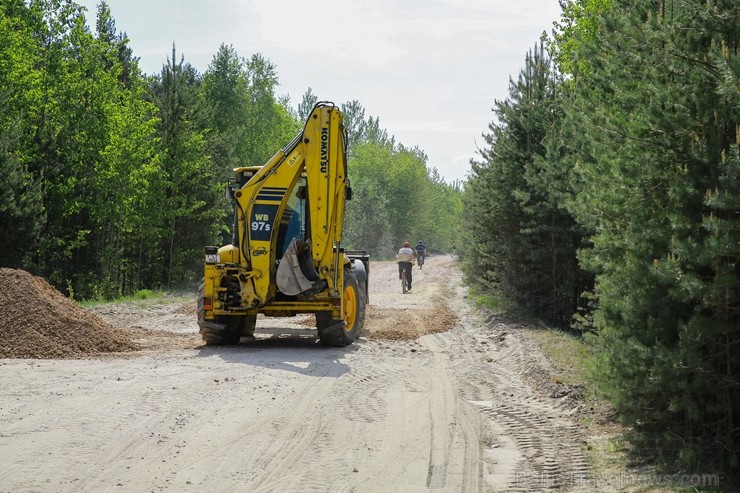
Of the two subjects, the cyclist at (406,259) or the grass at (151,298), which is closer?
the grass at (151,298)

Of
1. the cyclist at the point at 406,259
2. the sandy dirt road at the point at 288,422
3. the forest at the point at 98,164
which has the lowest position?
the sandy dirt road at the point at 288,422

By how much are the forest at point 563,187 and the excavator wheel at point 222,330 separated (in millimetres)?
6410

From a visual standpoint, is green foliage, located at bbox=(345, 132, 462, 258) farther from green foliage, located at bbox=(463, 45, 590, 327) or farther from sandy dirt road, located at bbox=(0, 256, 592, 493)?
sandy dirt road, located at bbox=(0, 256, 592, 493)

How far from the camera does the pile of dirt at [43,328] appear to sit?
14.1 metres

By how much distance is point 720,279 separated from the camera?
6844 mm

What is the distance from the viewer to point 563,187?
16781mm

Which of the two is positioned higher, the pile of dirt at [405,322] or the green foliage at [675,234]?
the green foliage at [675,234]

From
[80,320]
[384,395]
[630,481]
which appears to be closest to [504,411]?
[384,395]

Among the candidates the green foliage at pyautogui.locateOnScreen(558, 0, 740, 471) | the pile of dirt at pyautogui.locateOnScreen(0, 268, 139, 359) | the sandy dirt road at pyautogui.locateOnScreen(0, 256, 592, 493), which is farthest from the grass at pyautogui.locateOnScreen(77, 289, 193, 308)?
the green foliage at pyautogui.locateOnScreen(558, 0, 740, 471)

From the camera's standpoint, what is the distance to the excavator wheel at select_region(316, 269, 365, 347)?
50.3 ft

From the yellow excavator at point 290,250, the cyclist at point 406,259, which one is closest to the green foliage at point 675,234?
the yellow excavator at point 290,250

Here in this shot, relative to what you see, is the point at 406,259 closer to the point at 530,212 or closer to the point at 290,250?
the point at 530,212

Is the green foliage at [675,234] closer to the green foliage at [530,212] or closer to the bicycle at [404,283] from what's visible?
the green foliage at [530,212]

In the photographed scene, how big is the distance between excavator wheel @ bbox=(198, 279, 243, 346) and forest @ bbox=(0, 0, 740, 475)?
6.41m
